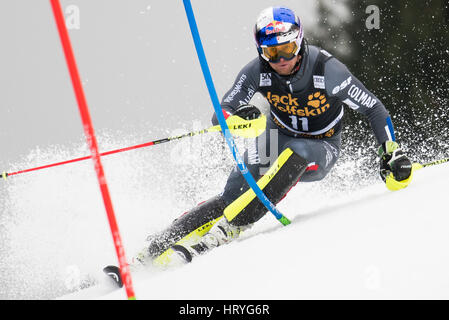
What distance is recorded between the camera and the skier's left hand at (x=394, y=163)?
324 centimetres

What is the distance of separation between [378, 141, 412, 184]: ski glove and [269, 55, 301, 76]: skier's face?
0.79 meters

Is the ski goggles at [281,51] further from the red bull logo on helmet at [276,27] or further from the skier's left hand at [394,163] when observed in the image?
the skier's left hand at [394,163]

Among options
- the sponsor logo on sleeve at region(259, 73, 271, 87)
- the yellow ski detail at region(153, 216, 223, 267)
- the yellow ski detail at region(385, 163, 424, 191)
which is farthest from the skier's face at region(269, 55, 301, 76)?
the yellow ski detail at region(153, 216, 223, 267)

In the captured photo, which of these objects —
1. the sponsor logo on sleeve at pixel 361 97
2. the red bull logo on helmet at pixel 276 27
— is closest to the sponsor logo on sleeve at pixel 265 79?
the red bull logo on helmet at pixel 276 27

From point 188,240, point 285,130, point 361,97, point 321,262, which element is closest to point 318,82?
point 361,97

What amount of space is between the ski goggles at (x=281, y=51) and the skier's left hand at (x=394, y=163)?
0.85 m

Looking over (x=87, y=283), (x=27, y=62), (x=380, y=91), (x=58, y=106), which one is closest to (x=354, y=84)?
(x=87, y=283)

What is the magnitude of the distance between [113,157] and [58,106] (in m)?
41.8

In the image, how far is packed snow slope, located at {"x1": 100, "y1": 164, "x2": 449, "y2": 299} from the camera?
1601 mm

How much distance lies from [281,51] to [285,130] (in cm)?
76

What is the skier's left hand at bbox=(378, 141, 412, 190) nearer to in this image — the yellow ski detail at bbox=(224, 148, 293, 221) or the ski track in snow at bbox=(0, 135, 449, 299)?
the ski track in snow at bbox=(0, 135, 449, 299)

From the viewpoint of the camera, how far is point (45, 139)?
4369cm

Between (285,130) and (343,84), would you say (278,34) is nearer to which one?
(343,84)

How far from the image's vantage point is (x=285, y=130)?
3.87 meters
